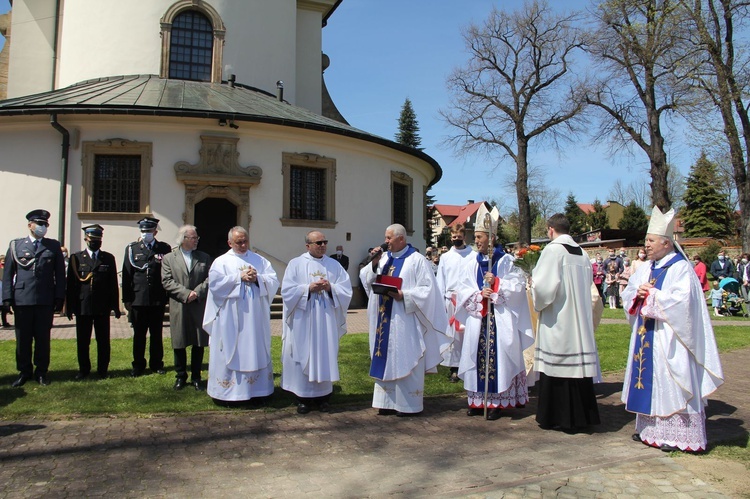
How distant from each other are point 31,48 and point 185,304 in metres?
18.7

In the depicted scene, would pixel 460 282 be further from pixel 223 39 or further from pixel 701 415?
pixel 223 39

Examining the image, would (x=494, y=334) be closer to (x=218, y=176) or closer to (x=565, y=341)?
(x=565, y=341)

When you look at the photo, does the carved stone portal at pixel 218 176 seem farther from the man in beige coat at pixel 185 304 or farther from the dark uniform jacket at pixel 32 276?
the man in beige coat at pixel 185 304

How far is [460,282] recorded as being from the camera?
268 inches

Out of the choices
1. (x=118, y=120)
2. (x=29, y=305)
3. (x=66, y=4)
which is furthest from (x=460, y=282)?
(x=66, y=4)

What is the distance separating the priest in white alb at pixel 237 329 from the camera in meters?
6.52

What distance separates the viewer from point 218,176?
15945 mm

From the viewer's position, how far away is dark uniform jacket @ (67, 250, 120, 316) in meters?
7.65

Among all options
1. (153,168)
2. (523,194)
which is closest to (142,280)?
(153,168)

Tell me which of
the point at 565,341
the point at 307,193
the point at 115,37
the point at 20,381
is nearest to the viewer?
the point at 565,341

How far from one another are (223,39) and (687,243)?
36.7 m

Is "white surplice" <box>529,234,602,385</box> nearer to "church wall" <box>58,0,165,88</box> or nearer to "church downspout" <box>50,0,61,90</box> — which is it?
"church wall" <box>58,0,165,88</box>

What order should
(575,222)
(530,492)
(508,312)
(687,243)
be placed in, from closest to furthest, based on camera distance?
(530,492)
(508,312)
(687,243)
(575,222)

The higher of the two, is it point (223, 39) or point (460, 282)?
point (223, 39)
